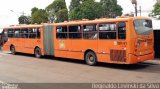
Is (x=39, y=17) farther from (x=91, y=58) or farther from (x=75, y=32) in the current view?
(x=91, y=58)

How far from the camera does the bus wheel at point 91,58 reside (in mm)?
16734

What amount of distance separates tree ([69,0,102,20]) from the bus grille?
6387 centimetres

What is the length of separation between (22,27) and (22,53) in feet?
10.0

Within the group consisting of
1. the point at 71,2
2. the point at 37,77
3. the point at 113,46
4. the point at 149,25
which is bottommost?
the point at 37,77

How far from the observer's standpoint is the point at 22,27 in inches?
955

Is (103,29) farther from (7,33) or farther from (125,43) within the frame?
(7,33)

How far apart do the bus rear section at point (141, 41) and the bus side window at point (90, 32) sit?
2534 millimetres

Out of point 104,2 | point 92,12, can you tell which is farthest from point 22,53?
point 104,2

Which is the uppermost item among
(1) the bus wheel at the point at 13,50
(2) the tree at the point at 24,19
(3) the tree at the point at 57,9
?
(3) the tree at the point at 57,9

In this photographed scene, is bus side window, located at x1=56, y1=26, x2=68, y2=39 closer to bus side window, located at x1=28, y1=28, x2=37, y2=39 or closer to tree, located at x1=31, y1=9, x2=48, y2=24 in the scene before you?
bus side window, located at x1=28, y1=28, x2=37, y2=39

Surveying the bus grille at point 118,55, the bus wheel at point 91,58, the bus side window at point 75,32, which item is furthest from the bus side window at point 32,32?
the bus grille at point 118,55

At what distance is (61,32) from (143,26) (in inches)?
235

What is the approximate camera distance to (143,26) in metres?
15.4

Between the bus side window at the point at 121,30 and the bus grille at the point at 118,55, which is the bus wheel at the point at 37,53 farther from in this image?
the bus side window at the point at 121,30
